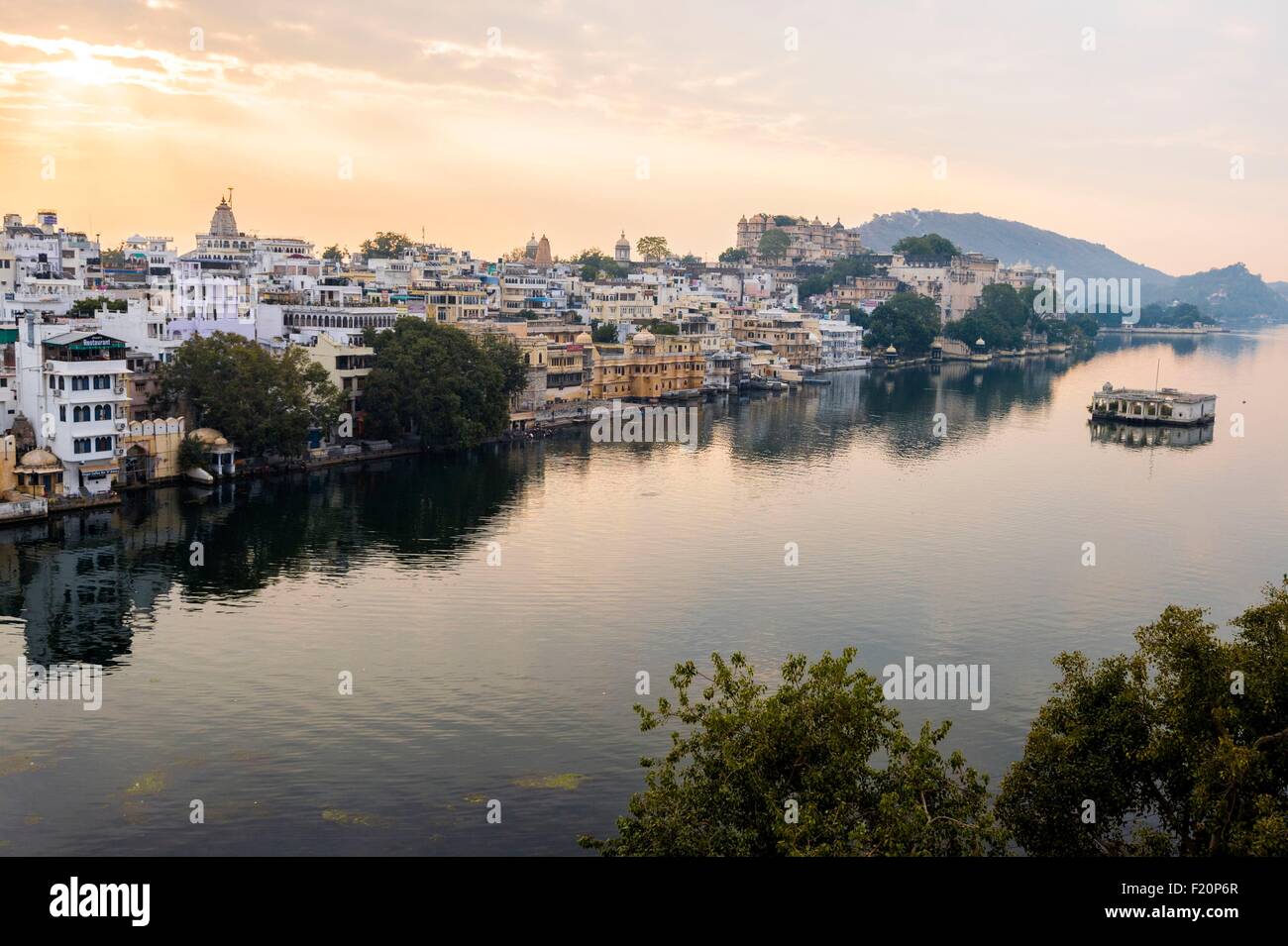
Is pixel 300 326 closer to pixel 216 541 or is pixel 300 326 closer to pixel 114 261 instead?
pixel 216 541

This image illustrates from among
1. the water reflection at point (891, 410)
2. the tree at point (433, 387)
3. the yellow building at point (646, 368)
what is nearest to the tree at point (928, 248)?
A: the water reflection at point (891, 410)

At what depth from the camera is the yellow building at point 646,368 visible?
135 ft

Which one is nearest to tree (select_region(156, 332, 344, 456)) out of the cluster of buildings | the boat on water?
the cluster of buildings

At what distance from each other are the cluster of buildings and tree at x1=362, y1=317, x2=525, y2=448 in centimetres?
82

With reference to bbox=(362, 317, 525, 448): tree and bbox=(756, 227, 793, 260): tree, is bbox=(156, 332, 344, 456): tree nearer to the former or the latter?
bbox=(362, 317, 525, 448): tree

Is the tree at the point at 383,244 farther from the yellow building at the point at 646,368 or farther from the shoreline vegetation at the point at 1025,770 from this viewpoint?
the shoreline vegetation at the point at 1025,770

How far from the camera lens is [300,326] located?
31.3m

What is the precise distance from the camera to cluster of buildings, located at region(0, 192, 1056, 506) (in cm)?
2189

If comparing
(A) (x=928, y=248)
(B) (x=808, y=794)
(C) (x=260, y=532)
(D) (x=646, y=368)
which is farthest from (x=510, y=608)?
(A) (x=928, y=248)

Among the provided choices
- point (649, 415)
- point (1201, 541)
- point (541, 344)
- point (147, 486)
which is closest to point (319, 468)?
point (147, 486)

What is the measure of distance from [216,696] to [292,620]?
9.42 feet

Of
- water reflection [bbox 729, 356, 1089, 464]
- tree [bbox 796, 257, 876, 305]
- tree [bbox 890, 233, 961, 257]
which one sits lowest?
water reflection [bbox 729, 356, 1089, 464]

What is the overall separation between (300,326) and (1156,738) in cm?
2686
